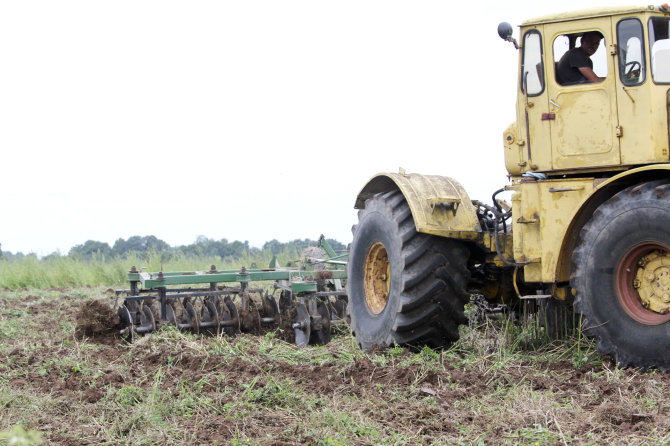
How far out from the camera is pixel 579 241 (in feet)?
19.5

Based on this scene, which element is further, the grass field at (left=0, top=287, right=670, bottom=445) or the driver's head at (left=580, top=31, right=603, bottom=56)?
the driver's head at (left=580, top=31, right=603, bottom=56)

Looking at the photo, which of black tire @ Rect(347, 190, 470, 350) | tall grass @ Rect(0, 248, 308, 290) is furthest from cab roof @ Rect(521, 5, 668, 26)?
tall grass @ Rect(0, 248, 308, 290)

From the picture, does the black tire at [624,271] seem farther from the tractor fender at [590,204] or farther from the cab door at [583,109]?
the cab door at [583,109]

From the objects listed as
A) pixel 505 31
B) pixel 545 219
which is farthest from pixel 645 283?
pixel 505 31

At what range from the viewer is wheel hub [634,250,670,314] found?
5434 mm

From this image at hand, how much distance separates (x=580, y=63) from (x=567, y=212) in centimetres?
118

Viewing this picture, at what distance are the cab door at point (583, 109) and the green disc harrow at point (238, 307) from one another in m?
3.83

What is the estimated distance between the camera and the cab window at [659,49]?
19.2ft

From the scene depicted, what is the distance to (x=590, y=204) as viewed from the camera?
5.92 metres

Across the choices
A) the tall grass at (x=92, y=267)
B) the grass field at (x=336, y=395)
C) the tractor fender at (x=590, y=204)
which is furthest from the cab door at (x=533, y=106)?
the tall grass at (x=92, y=267)

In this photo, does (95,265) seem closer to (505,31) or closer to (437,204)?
(437,204)

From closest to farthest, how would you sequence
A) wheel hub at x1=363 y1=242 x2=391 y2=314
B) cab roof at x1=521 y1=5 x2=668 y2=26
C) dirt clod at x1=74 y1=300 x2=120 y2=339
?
cab roof at x1=521 y1=5 x2=668 y2=26 < wheel hub at x1=363 y1=242 x2=391 y2=314 < dirt clod at x1=74 y1=300 x2=120 y2=339

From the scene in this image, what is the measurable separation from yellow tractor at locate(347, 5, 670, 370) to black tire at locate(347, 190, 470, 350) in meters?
0.01

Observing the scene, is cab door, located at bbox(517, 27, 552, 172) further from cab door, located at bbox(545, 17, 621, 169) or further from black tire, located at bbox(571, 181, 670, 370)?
black tire, located at bbox(571, 181, 670, 370)
